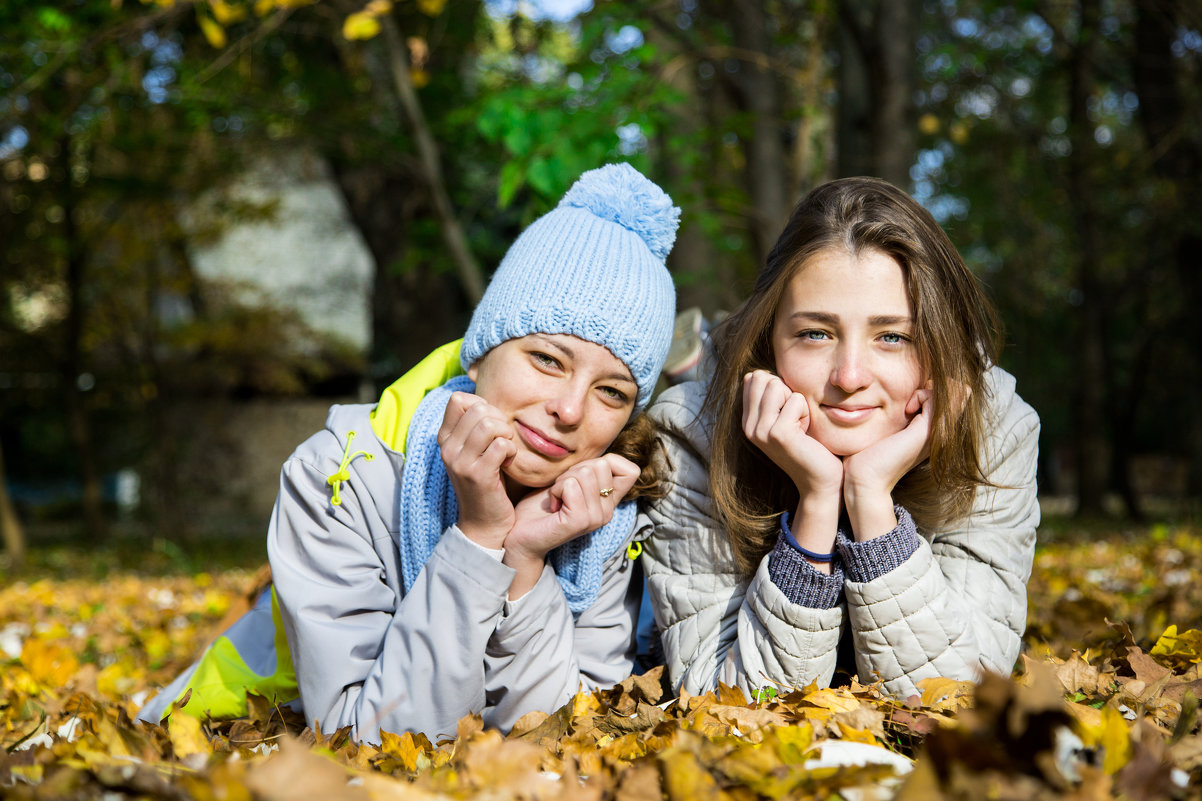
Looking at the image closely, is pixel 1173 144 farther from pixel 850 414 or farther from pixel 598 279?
pixel 598 279

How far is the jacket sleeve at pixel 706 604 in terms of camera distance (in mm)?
2094

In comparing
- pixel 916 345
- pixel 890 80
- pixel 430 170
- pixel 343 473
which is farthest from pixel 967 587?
pixel 430 170

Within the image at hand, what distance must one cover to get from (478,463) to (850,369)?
0.84 metres

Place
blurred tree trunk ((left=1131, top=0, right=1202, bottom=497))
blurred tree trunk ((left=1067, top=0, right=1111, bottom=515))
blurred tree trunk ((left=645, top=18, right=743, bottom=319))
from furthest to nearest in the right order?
blurred tree trunk ((left=1067, top=0, right=1111, bottom=515)) < blurred tree trunk ((left=1131, top=0, right=1202, bottom=497)) < blurred tree trunk ((left=645, top=18, right=743, bottom=319))

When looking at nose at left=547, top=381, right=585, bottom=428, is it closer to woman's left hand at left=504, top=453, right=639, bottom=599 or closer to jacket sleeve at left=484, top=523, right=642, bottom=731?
woman's left hand at left=504, top=453, right=639, bottom=599

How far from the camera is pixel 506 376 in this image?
2.16 metres

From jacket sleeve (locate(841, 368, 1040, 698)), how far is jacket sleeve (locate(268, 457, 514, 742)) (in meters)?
0.82

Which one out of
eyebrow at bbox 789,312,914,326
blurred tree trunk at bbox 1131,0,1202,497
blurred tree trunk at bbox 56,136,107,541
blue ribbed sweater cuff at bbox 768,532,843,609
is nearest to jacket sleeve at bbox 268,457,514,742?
blue ribbed sweater cuff at bbox 768,532,843,609

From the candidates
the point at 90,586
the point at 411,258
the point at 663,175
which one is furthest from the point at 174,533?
the point at 663,175

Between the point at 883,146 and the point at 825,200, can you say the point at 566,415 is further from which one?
the point at 883,146

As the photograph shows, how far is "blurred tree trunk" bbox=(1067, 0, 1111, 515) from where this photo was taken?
10.2 metres

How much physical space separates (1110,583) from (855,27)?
3495 mm

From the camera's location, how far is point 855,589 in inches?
80.4

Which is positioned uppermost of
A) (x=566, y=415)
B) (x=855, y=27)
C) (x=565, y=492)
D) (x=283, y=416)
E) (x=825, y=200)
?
(x=855, y=27)
